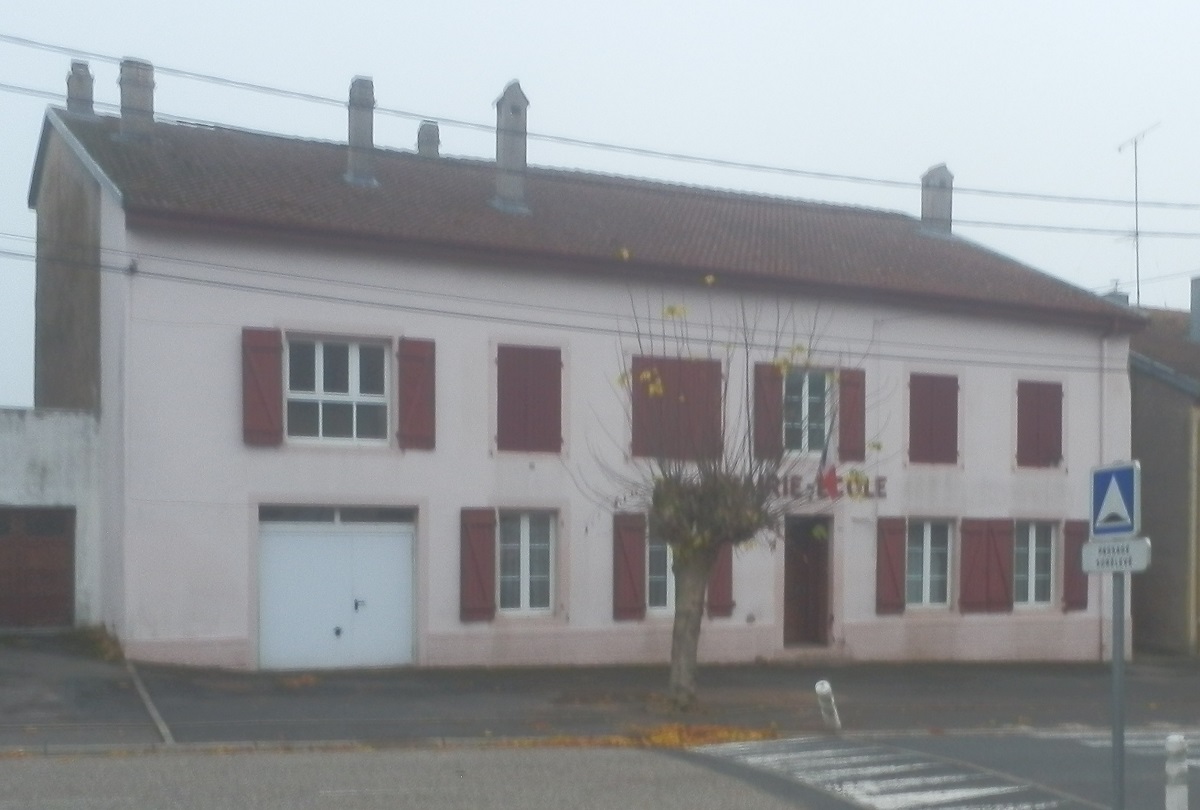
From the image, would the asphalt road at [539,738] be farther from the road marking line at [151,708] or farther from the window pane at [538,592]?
the window pane at [538,592]

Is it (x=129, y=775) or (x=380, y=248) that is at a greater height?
(x=380, y=248)

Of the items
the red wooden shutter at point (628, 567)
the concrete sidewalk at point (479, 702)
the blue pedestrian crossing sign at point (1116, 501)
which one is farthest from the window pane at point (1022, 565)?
the blue pedestrian crossing sign at point (1116, 501)

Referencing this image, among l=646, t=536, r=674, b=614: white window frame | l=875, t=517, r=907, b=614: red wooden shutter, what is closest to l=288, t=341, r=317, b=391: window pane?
l=646, t=536, r=674, b=614: white window frame

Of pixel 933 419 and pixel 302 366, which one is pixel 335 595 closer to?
pixel 302 366

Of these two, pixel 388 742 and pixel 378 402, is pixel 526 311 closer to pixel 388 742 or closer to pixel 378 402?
pixel 378 402

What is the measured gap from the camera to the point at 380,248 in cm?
2078

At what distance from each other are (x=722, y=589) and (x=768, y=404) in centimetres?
323

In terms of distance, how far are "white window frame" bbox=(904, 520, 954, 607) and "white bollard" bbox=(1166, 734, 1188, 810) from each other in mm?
15096

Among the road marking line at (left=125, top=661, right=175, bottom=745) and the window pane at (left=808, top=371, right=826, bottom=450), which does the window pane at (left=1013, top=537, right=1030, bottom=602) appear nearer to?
the window pane at (left=808, top=371, right=826, bottom=450)

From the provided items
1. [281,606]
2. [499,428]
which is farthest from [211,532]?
[499,428]

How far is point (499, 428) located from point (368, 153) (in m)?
5.10

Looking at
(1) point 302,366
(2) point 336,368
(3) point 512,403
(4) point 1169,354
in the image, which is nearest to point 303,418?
(1) point 302,366

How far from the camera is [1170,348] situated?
105 ft

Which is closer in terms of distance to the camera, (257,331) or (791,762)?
(791,762)
